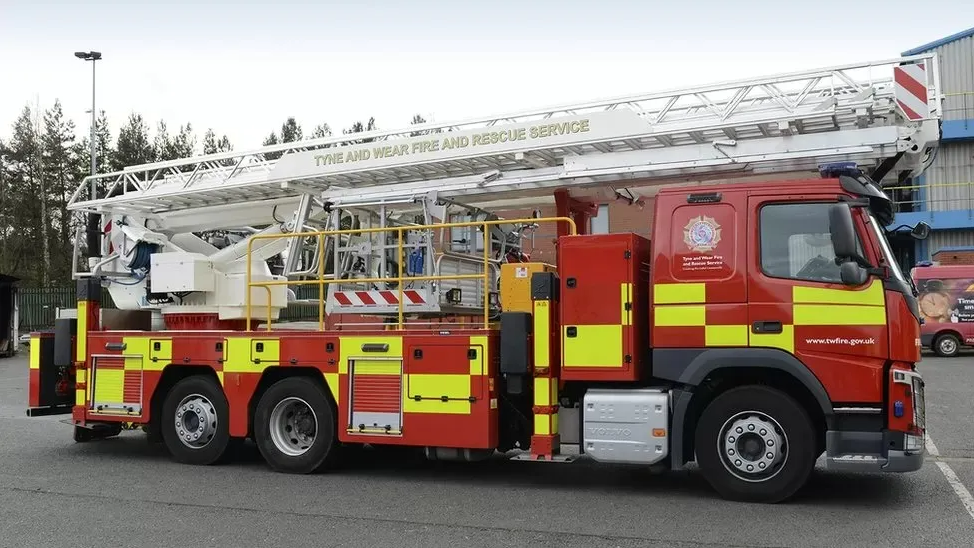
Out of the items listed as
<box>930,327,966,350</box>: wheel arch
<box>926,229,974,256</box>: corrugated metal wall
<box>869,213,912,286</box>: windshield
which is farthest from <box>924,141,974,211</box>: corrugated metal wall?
<box>869,213,912,286</box>: windshield

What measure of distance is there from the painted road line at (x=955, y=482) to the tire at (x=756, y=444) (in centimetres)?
142

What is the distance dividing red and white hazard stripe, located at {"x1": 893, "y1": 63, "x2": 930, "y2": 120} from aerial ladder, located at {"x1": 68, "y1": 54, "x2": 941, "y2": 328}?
0.01 meters

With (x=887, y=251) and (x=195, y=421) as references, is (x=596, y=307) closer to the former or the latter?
(x=887, y=251)

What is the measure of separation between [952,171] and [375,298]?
105ft

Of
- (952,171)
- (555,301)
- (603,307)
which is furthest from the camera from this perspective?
(952,171)

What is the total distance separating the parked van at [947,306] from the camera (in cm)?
2631

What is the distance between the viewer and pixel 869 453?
7184mm

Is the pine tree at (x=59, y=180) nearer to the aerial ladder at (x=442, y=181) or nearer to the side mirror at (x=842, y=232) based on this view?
the aerial ladder at (x=442, y=181)

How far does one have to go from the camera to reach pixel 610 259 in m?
8.03

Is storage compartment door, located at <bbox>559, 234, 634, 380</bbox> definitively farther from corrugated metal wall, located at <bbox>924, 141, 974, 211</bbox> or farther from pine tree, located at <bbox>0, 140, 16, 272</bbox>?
pine tree, located at <bbox>0, 140, 16, 272</bbox>

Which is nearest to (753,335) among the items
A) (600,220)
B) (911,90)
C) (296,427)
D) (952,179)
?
(911,90)

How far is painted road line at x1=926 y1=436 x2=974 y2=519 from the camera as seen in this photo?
296 inches

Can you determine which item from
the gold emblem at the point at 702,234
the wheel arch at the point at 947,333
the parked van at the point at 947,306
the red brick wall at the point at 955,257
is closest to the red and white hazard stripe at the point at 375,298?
the gold emblem at the point at 702,234

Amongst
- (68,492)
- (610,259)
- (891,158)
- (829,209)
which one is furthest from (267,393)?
(891,158)
